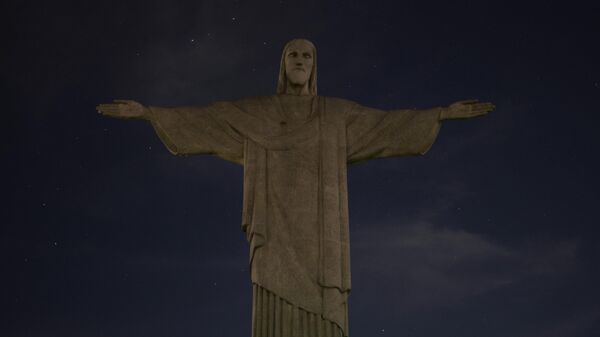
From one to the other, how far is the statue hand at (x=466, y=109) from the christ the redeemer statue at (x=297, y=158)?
17 mm

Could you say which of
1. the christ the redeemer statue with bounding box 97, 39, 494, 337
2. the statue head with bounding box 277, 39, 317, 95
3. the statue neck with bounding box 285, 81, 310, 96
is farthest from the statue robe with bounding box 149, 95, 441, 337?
the statue head with bounding box 277, 39, 317, 95

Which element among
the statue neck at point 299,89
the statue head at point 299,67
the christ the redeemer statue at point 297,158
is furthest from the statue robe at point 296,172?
the statue head at point 299,67

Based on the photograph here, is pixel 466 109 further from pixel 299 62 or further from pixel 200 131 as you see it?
pixel 200 131

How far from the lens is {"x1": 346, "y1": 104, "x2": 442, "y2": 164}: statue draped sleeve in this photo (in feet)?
50.3

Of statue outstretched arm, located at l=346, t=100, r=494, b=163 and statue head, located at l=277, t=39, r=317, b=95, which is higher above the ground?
statue head, located at l=277, t=39, r=317, b=95

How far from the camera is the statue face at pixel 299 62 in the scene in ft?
51.7

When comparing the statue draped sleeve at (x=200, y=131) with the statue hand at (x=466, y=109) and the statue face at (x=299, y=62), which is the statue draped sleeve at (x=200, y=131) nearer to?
the statue face at (x=299, y=62)

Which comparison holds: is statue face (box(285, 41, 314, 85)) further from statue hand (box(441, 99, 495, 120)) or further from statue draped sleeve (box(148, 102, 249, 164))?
statue hand (box(441, 99, 495, 120))

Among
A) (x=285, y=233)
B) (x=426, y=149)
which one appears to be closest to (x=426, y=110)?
(x=426, y=149)

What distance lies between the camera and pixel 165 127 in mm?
15312

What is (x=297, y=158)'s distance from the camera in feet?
48.8

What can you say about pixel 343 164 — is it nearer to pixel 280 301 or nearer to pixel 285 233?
pixel 285 233

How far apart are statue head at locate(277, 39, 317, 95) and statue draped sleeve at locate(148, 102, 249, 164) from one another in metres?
1.08

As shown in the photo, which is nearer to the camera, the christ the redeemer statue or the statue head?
the christ the redeemer statue
